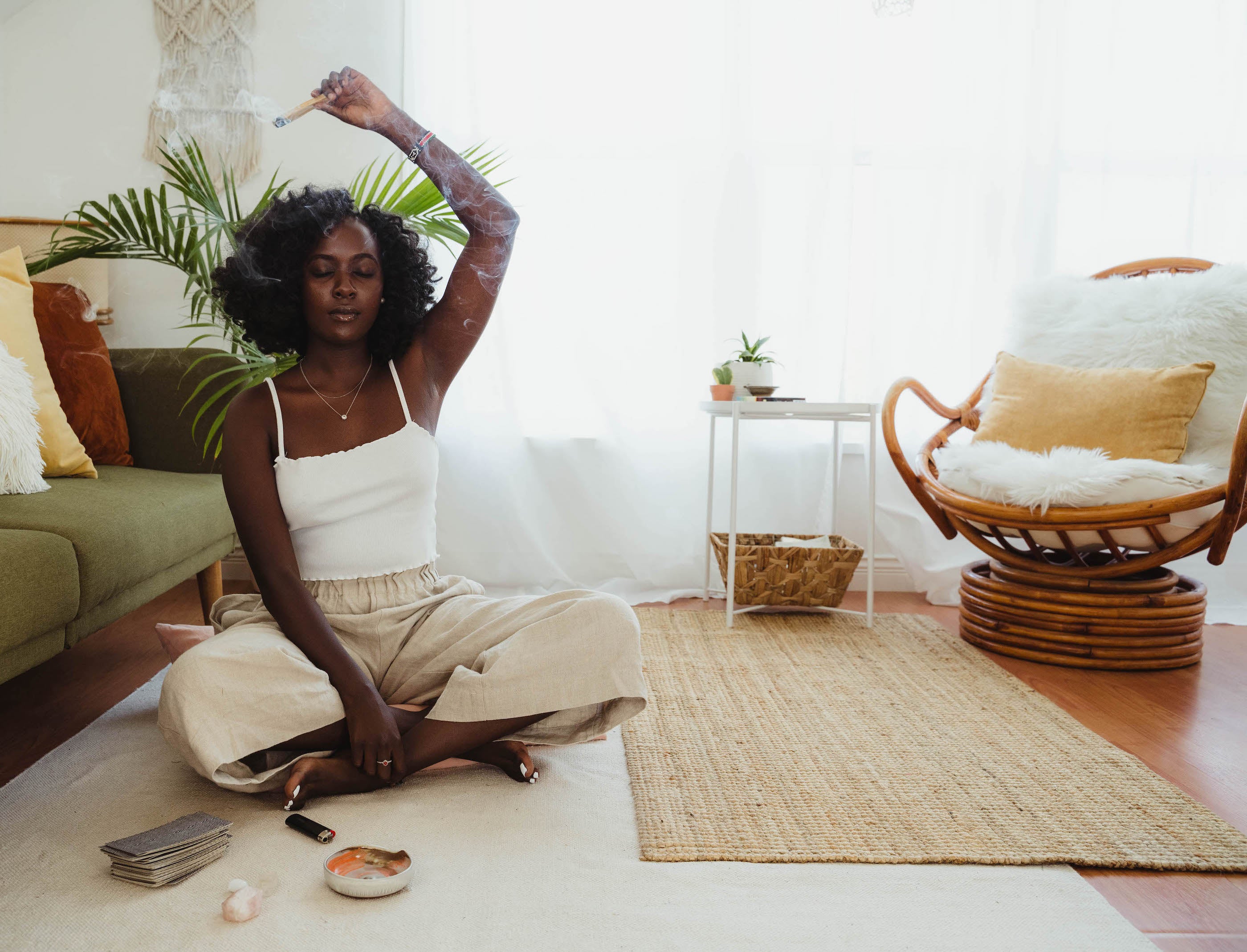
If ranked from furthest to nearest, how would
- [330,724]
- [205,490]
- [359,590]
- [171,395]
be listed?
[171,395]
[205,490]
[359,590]
[330,724]

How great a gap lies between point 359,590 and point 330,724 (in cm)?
24

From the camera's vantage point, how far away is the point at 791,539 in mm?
2990

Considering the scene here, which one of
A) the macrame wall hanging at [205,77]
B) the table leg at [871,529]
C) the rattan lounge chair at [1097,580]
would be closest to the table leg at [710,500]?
the table leg at [871,529]

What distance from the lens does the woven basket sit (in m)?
2.76

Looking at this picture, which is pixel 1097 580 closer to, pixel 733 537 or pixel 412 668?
pixel 733 537

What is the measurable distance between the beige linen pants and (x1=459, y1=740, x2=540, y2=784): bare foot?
0.03 metres

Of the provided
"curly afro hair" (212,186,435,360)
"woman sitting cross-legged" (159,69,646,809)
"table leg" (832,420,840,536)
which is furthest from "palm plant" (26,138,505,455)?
"table leg" (832,420,840,536)

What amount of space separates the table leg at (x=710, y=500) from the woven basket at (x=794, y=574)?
21 centimetres

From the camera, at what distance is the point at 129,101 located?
2570 mm

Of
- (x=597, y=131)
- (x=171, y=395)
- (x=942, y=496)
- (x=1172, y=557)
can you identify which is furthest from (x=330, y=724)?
(x=597, y=131)

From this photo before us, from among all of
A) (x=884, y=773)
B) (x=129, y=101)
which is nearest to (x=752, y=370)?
(x=884, y=773)

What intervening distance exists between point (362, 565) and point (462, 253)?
A: 57 centimetres

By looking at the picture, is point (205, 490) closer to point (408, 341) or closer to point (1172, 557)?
point (408, 341)

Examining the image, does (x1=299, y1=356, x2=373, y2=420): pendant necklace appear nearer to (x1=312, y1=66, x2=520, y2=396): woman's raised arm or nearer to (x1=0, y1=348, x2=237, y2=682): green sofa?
(x1=312, y1=66, x2=520, y2=396): woman's raised arm
